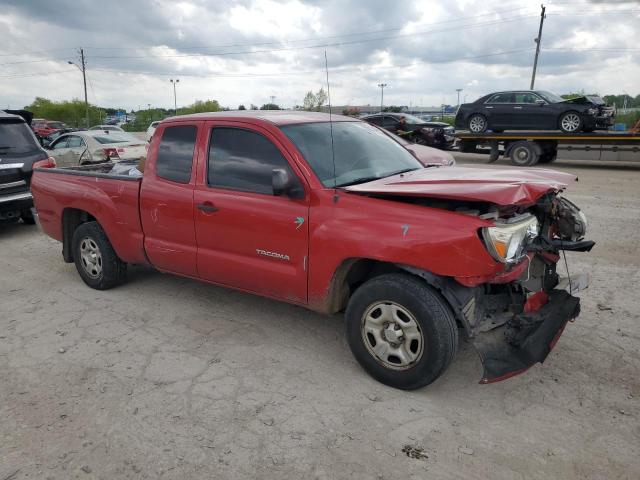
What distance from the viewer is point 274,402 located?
3.22 meters

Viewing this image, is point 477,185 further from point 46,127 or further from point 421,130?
point 46,127

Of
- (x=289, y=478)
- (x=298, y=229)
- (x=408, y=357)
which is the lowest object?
(x=289, y=478)

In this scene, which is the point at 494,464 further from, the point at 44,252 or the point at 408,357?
the point at 44,252

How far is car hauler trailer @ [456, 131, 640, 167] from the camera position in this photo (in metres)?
14.9

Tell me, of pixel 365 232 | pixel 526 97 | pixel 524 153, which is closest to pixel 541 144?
pixel 524 153

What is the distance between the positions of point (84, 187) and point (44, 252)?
258 centimetres

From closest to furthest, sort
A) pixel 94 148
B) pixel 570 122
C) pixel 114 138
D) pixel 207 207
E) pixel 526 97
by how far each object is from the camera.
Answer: pixel 207 207 < pixel 94 148 < pixel 114 138 < pixel 570 122 < pixel 526 97

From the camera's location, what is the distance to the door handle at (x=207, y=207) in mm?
4016

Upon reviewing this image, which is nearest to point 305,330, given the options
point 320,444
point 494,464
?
point 320,444

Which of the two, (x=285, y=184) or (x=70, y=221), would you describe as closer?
(x=285, y=184)

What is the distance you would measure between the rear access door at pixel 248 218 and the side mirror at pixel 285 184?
5 cm

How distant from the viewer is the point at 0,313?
4797 millimetres

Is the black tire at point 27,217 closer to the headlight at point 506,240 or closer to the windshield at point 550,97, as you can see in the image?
the headlight at point 506,240

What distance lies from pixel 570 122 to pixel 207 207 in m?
14.9
